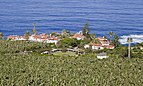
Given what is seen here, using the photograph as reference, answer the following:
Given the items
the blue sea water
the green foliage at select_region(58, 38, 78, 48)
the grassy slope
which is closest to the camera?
the grassy slope

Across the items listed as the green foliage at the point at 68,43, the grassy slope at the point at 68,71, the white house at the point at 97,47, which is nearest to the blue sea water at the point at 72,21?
the white house at the point at 97,47

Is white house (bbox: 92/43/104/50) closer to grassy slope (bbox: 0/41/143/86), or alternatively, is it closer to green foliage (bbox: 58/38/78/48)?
green foliage (bbox: 58/38/78/48)

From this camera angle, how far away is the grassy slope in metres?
26.7

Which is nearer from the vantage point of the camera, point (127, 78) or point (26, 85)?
point (26, 85)

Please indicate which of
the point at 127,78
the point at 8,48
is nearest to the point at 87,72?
the point at 127,78

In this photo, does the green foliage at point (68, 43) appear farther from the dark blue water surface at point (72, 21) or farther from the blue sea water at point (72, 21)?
the dark blue water surface at point (72, 21)

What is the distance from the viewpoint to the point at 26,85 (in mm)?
25719

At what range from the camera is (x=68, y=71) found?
30203 mm

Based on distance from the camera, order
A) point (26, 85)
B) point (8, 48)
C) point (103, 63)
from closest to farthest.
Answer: point (26, 85), point (103, 63), point (8, 48)

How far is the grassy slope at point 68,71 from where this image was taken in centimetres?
2666

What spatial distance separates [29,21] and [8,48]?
164ft

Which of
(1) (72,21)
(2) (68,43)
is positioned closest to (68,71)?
(2) (68,43)

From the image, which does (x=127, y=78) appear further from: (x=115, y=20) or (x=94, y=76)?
(x=115, y=20)

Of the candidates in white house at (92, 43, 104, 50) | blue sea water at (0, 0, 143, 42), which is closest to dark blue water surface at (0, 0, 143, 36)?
blue sea water at (0, 0, 143, 42)
